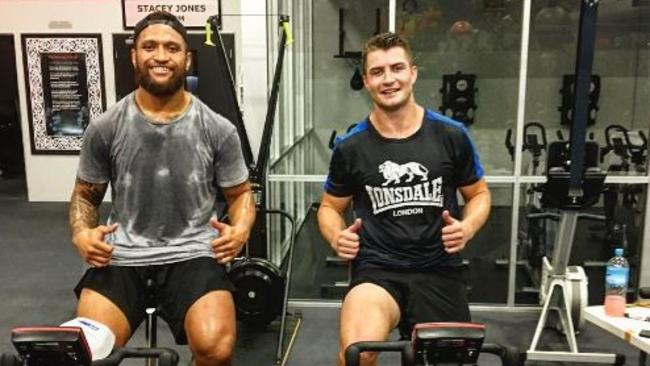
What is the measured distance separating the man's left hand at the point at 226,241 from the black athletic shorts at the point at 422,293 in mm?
422

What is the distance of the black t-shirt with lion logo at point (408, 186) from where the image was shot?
89.2 inches

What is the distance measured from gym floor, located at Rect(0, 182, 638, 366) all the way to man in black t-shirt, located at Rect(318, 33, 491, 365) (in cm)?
121

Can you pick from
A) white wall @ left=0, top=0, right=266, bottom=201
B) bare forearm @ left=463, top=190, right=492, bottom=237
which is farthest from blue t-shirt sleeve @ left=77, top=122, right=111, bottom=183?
white wall @ left=0, top=0, right=266, bottom=201

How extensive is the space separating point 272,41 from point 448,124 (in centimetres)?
204

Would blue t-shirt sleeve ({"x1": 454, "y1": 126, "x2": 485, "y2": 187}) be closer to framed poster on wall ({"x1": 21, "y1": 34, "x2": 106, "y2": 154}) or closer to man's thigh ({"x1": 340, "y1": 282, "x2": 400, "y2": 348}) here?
man's thigh ({"x1": 340, "y1": 282, "x2": 400, "y2": 348})

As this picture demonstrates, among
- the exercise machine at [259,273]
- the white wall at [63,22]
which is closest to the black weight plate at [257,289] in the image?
the exercise machine at [259,273]

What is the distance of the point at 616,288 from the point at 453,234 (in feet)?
4.50

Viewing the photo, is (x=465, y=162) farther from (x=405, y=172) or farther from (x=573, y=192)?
(x=573, y=192)

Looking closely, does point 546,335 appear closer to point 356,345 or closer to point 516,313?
point 516,313

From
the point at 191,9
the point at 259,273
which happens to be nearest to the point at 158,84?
the point at 259,273

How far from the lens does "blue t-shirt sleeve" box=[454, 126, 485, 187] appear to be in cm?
230

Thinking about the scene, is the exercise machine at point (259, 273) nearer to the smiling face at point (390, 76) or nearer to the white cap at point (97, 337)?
the smiling face at point (390, 76)

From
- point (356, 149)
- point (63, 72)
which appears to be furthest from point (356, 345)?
point (63, 72)

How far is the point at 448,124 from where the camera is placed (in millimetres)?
2336
